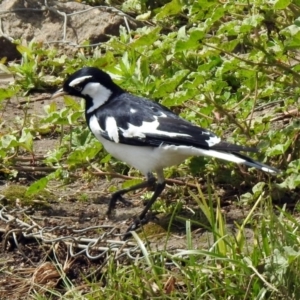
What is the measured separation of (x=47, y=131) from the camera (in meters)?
6.73

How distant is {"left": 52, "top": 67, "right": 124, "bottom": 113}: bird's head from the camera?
5707 millimetres

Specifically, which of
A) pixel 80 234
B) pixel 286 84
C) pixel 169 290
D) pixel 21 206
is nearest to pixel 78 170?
→ pixel 21 206

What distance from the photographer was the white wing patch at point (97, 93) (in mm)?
5703

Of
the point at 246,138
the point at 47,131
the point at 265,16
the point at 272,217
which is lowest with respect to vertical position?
the point at 47,131

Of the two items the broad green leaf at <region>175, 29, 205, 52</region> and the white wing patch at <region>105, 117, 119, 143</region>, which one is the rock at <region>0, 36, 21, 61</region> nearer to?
the white wing patch at <region>105, 117, 119, 143</region>

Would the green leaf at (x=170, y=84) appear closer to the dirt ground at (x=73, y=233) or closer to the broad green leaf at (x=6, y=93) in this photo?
the dirt ground at (x=73, y=233)

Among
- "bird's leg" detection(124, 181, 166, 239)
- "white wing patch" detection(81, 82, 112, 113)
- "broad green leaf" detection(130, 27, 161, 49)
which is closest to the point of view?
"bird's leg" detection(124, 181, 166, 239)

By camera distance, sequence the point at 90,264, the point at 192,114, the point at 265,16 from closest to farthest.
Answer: the point at 90,264, the point at 265,16, the point at 192,114

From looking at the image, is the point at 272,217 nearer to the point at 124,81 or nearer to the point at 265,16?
the point at 265,16

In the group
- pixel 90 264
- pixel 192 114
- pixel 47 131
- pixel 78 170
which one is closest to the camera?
pixel 90 264

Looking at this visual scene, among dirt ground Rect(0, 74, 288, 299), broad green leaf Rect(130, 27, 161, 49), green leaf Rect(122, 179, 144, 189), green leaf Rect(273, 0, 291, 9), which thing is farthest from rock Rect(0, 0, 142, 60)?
green leaf Rect(273, 0, 291, 9)

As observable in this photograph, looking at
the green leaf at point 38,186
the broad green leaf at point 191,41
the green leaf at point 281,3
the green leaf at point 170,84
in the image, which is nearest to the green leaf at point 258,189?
the green leaf at point 170,84

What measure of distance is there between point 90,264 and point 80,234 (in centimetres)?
32

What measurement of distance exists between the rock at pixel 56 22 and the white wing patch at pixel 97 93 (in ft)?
8.00
